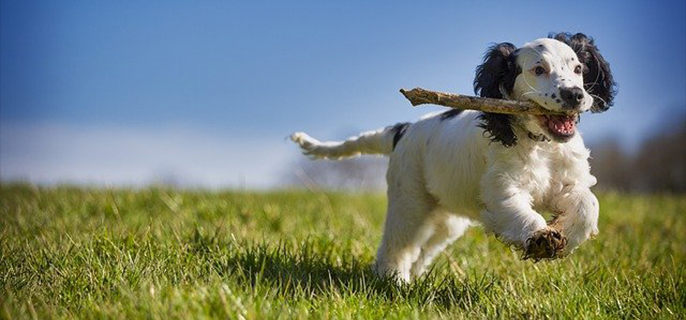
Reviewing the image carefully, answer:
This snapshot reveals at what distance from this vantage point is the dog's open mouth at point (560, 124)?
4004 mm

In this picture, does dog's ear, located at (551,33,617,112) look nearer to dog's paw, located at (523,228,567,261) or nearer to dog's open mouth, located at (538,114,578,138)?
dog's open mouth, located at (538,114,578,138)

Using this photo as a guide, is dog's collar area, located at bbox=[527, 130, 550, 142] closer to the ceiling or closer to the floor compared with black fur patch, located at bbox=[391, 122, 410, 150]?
closer to the floor

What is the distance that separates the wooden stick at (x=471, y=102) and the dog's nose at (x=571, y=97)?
0.12 m

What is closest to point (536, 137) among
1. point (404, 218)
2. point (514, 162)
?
point (514, 162)

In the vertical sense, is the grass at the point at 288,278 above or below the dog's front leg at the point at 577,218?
below

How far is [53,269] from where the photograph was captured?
4.06m

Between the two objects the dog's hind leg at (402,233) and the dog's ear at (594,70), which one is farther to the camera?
the dog's hind leg at (402,233)

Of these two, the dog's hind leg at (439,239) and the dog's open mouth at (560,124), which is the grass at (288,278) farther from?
the dog's open mouth at (560,124)

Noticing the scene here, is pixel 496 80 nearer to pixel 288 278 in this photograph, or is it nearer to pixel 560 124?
pixel 560 124

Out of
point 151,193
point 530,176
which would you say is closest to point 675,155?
point 151,193

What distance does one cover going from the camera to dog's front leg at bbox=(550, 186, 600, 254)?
4.05 m

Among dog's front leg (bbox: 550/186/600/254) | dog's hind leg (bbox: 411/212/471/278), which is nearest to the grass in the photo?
dog's hind leg (bbox: 411/212/471/278)

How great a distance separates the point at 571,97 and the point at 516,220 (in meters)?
0.76

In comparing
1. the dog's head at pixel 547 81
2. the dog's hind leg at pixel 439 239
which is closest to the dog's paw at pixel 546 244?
the dog's head at pixel 547 81
